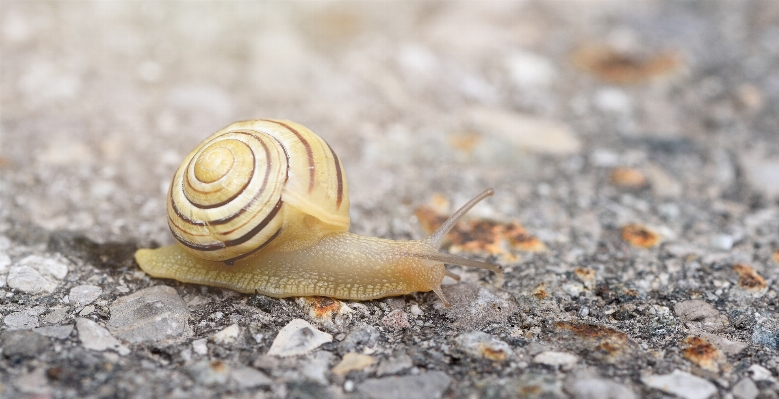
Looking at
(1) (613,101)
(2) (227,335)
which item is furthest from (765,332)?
(1) (613,101)

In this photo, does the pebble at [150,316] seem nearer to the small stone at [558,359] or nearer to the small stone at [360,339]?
the small stone at [360,339]

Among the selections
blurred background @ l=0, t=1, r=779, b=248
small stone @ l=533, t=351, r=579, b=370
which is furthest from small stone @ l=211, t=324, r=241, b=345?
small stone @ l=533, t=351, r=579, b=370

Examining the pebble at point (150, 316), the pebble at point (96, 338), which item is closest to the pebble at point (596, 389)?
the pebble at point (150, 316)

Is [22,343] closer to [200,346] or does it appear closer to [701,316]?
[200,346]

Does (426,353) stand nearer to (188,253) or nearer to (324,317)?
(324,317)

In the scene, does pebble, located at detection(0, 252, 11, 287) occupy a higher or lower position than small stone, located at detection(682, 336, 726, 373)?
higher

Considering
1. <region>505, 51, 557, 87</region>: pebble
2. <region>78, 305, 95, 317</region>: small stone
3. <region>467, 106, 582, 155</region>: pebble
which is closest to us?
<region>78, 305, 95, 317</region>: small stone

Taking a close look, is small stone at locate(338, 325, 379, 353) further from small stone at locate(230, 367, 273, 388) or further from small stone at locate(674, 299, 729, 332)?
small stone at locate(674, 299, 729, 332)
